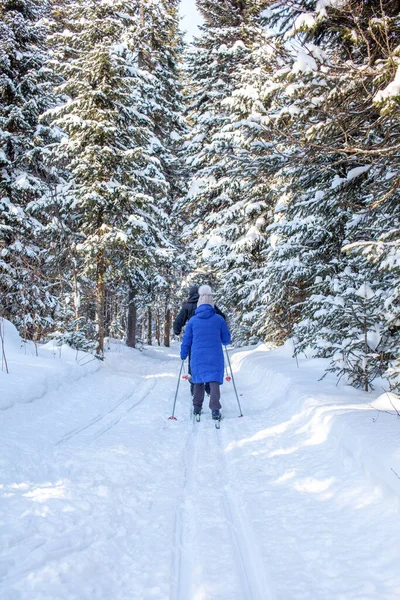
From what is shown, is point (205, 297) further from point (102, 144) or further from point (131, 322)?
point (131, 322)

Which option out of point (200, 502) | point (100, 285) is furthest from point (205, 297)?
point (100, 285)

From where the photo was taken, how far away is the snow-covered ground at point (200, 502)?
6.88 feet

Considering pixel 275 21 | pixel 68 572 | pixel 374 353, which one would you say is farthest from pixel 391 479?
pixel 275 21

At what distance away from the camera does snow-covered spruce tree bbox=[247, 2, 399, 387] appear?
4395 millimetres

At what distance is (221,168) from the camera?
16.5 meters

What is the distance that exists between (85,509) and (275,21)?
8.00 meters

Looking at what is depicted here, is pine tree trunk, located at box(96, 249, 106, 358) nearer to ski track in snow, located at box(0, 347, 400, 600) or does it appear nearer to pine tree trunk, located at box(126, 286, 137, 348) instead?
pine tree trunk, located at box(126, 286, 137, 348)

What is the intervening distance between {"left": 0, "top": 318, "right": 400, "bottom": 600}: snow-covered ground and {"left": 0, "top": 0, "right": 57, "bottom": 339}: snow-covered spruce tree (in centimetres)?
725

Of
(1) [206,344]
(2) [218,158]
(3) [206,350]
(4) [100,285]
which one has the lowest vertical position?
(3) [206,350]

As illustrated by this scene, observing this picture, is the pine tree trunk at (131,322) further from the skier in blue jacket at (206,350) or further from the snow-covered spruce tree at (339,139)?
the skier in blue jacket at (206,350)

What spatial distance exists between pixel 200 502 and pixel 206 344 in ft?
10.9

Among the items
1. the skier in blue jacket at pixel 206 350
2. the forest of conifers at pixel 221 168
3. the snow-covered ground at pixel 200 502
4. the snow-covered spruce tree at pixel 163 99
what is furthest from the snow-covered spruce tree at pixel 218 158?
the snow-covered ground at pixel 200 502

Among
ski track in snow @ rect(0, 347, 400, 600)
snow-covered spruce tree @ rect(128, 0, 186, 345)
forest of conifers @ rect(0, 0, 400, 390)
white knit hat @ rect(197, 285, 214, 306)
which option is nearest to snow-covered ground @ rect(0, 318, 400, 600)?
ski track in snow @ rect(0, 347, 400, 600)

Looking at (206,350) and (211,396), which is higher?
(206,350)
